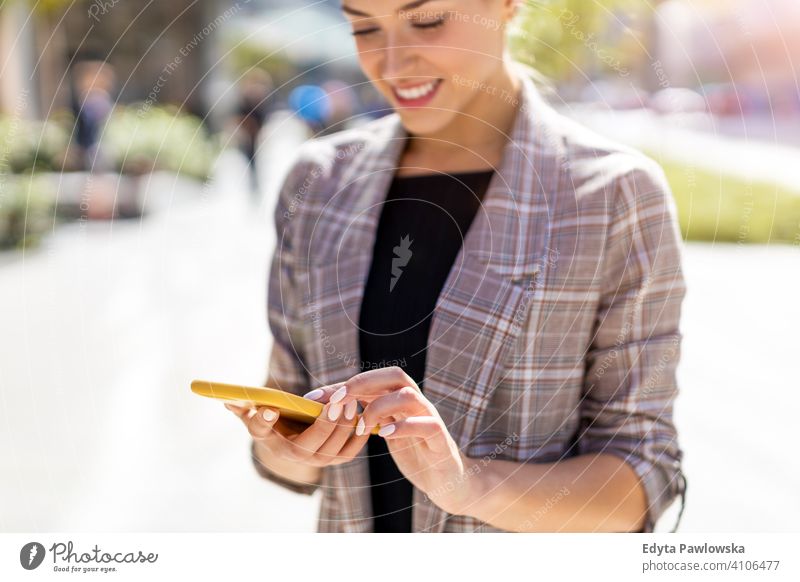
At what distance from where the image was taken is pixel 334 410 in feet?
3.30

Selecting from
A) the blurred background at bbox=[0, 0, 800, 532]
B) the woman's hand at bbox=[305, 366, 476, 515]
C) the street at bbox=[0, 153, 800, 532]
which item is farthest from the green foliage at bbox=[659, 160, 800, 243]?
the woman's hand at bbox=[305, 366, 476, 515]

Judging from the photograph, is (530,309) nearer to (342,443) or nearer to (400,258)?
(400,258)

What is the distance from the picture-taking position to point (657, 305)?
1.10 m

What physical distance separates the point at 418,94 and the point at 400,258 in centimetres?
24

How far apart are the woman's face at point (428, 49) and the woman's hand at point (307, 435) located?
445 mm

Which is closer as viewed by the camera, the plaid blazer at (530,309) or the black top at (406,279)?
the plaid blazer at (530,309)

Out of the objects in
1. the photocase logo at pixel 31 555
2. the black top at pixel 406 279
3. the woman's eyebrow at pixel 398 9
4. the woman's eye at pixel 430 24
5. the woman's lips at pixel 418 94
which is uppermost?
the woman's eyebrow at pixel 398 9

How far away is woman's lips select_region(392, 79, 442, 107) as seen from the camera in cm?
120

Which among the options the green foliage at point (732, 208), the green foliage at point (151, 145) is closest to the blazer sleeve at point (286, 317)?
the green foliage at point (732, 208)

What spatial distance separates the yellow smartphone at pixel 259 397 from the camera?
0.95m

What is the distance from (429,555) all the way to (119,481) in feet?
6.77

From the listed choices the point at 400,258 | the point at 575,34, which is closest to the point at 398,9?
the point at 400,258

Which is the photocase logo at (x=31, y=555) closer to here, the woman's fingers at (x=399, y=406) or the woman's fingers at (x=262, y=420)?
the woman's fingers at (x=262, y=420)

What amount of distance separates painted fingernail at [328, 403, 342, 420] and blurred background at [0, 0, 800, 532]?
0.50 m
